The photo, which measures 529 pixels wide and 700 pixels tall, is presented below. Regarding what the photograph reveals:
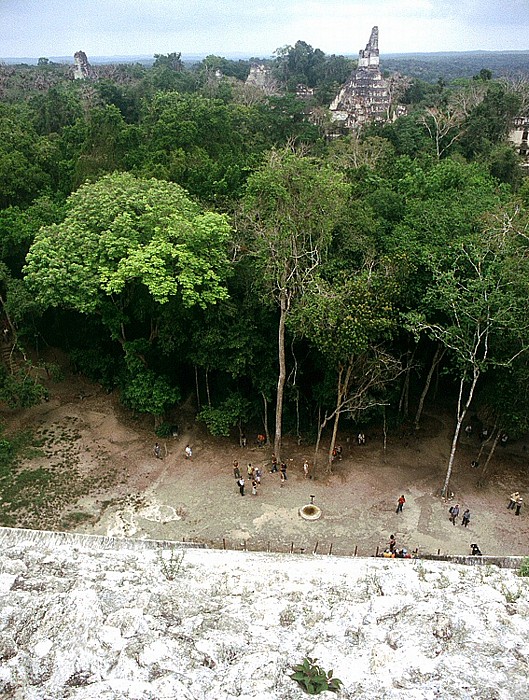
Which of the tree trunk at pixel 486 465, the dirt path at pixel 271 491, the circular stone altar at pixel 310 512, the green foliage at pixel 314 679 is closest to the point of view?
the green foliage at pixel 314 679

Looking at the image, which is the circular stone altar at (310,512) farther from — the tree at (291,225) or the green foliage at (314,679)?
the green foliage at (314,679)

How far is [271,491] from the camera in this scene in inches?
701

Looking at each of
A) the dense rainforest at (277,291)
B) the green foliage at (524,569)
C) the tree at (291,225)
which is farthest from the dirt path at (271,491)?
the tree at (291,225)

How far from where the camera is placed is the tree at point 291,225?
54.9ft

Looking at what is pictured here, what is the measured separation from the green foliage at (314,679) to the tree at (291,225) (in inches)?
382

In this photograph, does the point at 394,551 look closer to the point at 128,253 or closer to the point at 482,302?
the point at 482,302

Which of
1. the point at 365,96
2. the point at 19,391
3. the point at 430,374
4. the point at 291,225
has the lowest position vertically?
the point at 19,391

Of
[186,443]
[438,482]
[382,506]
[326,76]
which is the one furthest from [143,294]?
[326,76]

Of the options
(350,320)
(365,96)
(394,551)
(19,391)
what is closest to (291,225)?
(350,320)

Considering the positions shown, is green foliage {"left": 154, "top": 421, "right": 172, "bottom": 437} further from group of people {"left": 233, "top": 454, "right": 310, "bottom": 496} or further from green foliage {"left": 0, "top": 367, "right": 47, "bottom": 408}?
green foliage {"left": 0, "top": 367, "right": 47, "bottom": 408}

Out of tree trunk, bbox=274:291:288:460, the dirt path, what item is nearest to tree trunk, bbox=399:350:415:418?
the dirt path

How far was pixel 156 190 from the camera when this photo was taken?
1955 cm

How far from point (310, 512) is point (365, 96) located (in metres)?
70.9

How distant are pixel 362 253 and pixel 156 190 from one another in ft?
25.2
